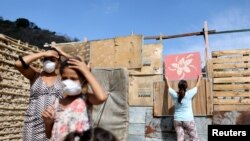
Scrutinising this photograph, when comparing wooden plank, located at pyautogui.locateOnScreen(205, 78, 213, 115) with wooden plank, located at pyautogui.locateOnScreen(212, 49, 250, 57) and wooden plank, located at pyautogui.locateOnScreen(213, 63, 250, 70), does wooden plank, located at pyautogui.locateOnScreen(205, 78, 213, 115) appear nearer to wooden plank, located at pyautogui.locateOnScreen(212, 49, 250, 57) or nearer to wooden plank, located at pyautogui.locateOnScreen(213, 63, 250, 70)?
wooden plank, located at pyautogui.locateOnScreen(213, 63, 250, 70)

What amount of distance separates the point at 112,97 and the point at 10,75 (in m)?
2.39

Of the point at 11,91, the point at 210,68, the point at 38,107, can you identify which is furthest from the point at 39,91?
the point at 210,68

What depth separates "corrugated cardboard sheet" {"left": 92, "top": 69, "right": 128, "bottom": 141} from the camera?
8.34 m

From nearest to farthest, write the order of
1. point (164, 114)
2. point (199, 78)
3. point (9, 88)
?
point (9, 88) → point (199, 78) → point (164, 114)

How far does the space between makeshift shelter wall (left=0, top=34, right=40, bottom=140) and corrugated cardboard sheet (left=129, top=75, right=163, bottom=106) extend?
7.93ft

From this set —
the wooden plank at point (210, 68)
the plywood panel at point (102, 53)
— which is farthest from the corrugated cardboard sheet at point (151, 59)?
the wooden plank at point (210, 68)

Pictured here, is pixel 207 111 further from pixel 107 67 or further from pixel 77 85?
pixel 77 85

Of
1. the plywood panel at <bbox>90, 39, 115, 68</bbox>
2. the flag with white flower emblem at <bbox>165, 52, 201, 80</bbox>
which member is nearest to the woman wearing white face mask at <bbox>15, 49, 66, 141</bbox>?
the flag with white flower emblem at <bbox>165, 52, 201, 80</bbox>

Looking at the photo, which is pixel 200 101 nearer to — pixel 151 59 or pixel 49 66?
pixel 151 59

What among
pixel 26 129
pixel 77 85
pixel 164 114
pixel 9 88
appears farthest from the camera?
pixel 164 114

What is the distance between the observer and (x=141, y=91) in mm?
8547

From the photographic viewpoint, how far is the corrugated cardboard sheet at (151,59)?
8.24m

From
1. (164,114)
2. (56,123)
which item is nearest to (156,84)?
(164,114)

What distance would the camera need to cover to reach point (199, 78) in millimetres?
7672
